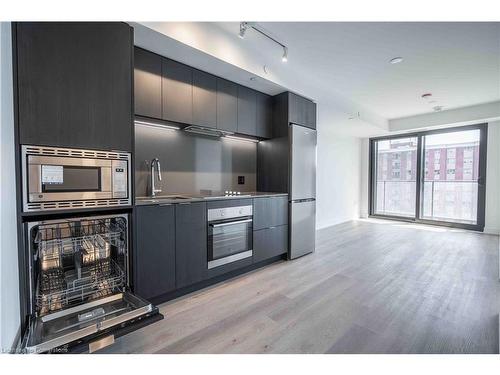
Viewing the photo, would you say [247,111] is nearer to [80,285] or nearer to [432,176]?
[80,285]

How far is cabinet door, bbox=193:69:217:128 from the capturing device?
2439mm

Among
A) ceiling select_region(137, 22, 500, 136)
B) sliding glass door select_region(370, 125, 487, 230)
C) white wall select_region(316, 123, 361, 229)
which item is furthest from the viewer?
white wall select_region(316, 123, 361, 229)

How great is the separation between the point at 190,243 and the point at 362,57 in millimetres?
2865

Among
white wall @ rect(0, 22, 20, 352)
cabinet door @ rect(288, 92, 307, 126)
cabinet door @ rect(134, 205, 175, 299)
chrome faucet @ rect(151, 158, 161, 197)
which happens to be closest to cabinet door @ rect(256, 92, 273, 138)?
cabinet door @ rect(288, 92, 307, 126)

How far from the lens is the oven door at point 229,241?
92.4 inches

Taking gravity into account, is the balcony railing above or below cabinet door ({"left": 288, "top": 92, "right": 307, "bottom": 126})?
below

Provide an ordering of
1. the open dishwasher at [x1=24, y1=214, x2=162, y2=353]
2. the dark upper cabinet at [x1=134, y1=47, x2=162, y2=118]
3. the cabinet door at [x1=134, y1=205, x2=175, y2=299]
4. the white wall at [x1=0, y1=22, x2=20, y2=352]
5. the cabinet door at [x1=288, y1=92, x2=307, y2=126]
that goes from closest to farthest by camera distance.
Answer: the white wall at [x1=0, y1=22, x2=20, y2=352] < the open dishwasher at [x1=24, y1=214, x2=162, y2=353] < the cabinet door at [x1=134, y1=205, x2=175, y2=299] < the dark upper cabinet at [x1=134, y1=47, x2=162, y2=118] < the cabinet door at [x1=288, y1=92, x2=307, y2=126]

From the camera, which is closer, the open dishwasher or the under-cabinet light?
the open dishwasher

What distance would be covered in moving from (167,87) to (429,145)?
6.09 meters

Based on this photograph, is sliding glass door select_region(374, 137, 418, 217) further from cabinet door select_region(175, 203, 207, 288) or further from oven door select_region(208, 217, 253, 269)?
cabinet door select_region(175, 203, 207, 288)

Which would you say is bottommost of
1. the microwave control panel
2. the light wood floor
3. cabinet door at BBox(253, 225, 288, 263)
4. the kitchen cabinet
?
the light wood floor

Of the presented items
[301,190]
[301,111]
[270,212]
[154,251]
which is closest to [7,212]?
[154,251]

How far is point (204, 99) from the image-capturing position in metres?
2.51

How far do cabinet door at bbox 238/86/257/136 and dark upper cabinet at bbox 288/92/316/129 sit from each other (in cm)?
48
